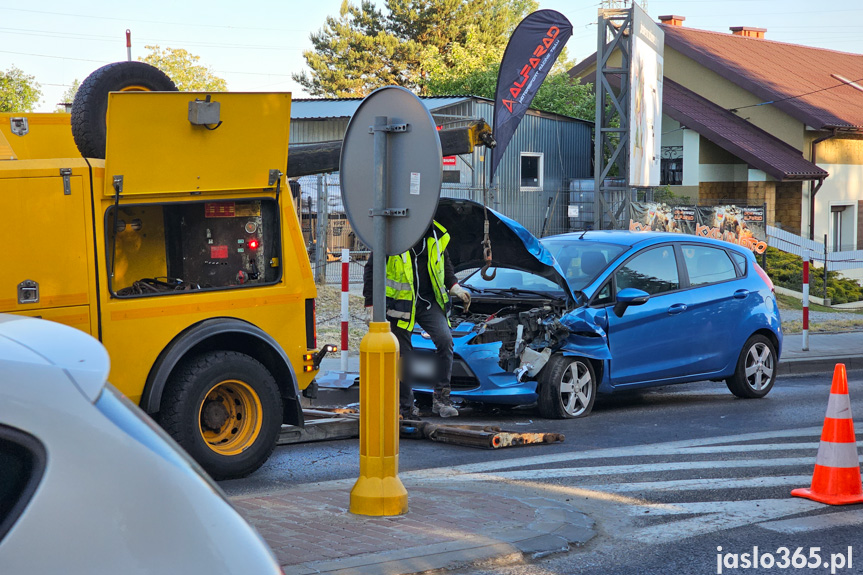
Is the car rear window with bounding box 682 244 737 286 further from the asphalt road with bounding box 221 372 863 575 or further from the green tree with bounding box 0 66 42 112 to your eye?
the green tree with bounding box 0 66 42 112

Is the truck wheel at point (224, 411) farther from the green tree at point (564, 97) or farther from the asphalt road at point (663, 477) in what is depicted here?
the green tree at point (564, 97)

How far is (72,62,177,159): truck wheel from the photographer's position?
22.3 feet

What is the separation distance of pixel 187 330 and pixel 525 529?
2.63 m

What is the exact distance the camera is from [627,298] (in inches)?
368

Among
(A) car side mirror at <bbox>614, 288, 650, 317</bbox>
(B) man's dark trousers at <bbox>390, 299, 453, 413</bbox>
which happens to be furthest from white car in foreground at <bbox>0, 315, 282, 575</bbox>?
(A) car side mirror at <bbox>614, 288, 650, 317</bbox>

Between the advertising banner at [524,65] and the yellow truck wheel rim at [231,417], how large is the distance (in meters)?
13.6

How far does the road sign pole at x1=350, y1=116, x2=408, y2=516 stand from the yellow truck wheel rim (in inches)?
55.3

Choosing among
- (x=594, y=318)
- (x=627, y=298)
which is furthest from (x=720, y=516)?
(x=627, y=298)

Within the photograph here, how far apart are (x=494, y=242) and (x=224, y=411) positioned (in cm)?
365

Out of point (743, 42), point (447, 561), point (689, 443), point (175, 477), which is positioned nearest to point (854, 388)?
point (689, 443)

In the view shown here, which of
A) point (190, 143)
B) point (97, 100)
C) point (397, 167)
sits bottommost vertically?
point (397, 167)

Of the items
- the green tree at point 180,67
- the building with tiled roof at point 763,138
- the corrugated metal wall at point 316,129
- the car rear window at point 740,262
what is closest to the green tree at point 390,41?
the green tree at point 180,67

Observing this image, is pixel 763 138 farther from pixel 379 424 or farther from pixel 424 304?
pixel 379 424

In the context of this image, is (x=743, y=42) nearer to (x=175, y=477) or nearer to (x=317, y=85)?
(x=317, y=85)
